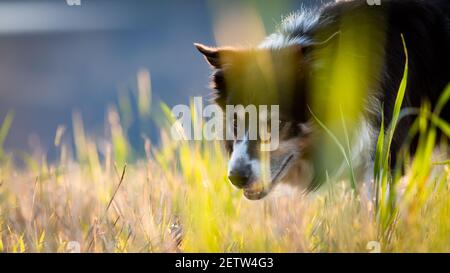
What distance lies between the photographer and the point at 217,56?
386cm

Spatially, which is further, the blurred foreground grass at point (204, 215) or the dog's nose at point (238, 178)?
the dog's nose at point (238, 178)

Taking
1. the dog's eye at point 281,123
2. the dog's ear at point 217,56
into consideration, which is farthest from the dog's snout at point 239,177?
the dog's ear at point 217,56

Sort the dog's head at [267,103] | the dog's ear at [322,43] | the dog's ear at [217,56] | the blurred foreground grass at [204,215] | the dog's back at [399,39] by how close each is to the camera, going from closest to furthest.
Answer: the blurred foreground grass at [204,215] → the dog's ear at [322,43] → the dog's head at [267,103] → the dog's back at [399,39] → the dog's ear at [217,56]

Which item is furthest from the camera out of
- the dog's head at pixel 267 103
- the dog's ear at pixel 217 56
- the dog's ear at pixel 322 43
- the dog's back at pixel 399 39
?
the dog's ear at pixel 217 56

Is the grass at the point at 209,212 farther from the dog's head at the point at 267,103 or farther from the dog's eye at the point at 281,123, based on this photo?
the dog's eye at the point at 281,123

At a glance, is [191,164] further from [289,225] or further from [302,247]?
[302,247]

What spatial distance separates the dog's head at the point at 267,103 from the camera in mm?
3551

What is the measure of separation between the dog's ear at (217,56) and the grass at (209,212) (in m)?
0.45

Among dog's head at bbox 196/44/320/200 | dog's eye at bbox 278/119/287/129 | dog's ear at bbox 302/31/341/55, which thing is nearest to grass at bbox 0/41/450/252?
dog's head at bbox 196/44/320/200
